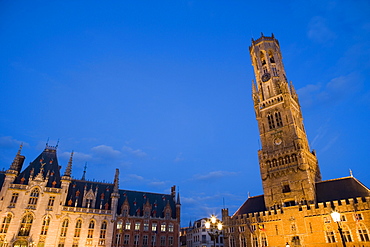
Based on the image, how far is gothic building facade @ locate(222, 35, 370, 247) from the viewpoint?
40.3m

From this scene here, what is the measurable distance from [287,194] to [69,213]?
1855 inches

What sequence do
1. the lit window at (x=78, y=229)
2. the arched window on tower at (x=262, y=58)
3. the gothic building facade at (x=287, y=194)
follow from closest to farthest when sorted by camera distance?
the gothic building facade at (x=287, y=194) → the lit window at (x=78, y=229) → the arched window on tower at (x=262, y=58)

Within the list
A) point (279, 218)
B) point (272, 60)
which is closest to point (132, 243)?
point (279, 218)

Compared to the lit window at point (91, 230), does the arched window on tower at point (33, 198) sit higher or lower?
higher

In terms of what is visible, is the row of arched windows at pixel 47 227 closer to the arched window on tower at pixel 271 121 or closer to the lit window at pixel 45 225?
the lit window at pixel 45 225

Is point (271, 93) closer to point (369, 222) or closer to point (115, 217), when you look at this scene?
point (369, 222)

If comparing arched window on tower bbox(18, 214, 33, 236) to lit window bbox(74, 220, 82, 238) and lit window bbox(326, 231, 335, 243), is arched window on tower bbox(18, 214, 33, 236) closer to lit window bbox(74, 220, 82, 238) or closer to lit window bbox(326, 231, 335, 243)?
lit window bbox(74, 220, 82, 238)

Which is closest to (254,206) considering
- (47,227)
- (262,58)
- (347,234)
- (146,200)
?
(347,234)

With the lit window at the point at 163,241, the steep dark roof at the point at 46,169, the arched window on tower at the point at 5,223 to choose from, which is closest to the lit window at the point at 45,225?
the arched window on tower at the point at 5,223

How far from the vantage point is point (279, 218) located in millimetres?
46719

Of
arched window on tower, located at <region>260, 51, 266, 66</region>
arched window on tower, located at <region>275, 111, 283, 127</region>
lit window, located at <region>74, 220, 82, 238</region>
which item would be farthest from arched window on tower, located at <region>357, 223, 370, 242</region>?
lit window, located at <region>74, 220, 82, 238</region>

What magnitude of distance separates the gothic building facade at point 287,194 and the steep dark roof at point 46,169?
41.1 m

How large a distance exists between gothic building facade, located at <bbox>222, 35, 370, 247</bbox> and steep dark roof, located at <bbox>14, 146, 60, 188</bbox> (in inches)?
1617

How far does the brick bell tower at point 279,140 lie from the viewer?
4928cm
